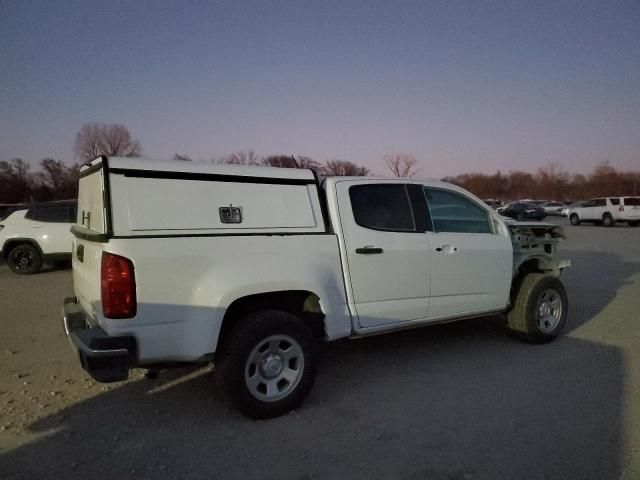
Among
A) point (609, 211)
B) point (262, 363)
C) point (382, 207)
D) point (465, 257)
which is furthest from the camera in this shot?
point (609, 211)

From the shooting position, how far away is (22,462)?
2.87m

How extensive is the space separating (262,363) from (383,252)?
56.3 inches

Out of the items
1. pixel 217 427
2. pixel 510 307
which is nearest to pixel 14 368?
pixel 217 427

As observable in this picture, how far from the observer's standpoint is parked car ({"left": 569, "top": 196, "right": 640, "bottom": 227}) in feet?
87.4

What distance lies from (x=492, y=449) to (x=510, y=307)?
8.24 feet

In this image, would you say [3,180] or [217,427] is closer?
[217,427]

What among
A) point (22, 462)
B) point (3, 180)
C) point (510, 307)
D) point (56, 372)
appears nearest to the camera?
point (22, 462)

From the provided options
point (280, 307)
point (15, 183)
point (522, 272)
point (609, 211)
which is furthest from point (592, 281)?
point (15, 183)

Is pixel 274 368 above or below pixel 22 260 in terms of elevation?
below

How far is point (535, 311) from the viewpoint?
5121mm

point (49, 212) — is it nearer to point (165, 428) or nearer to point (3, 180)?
point (165, 428)

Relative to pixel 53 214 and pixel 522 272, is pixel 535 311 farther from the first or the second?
pixel 53 214

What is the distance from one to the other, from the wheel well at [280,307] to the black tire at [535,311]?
2.53 meters

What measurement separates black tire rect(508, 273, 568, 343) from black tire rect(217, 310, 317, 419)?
2701 millimetres
